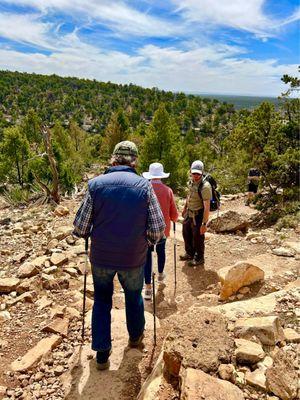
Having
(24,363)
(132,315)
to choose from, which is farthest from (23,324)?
(132,315)

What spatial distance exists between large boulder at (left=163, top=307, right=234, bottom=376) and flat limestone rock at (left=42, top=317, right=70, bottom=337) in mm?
1716

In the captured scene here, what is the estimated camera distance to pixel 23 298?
5.43 metres

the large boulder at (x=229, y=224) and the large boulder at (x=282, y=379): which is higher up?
the large boulder at (x=282, y=379)

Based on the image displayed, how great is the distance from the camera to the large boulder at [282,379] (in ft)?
8.71

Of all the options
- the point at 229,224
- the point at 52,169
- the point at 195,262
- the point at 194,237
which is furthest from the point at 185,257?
the point at 52,169

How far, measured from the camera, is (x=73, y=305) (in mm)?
5145

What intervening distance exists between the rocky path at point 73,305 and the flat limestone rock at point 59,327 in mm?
12

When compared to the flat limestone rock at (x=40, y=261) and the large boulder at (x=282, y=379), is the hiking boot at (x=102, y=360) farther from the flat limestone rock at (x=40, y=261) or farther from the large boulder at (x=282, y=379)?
the flat limestone rock at (x=40, y=261)

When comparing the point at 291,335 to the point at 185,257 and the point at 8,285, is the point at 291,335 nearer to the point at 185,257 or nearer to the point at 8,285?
the point at 185,257

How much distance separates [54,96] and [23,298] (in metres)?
130

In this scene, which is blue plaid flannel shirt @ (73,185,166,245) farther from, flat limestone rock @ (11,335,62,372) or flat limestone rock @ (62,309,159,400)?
flat limestone rock @ (11,335,62,372)

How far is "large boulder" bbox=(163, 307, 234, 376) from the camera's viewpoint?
9.49ft

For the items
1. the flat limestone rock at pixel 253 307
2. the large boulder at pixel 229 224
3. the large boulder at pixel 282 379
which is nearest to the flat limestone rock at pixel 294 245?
the large boulder at pixel 229 224

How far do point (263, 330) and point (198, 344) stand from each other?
2.38 ft
